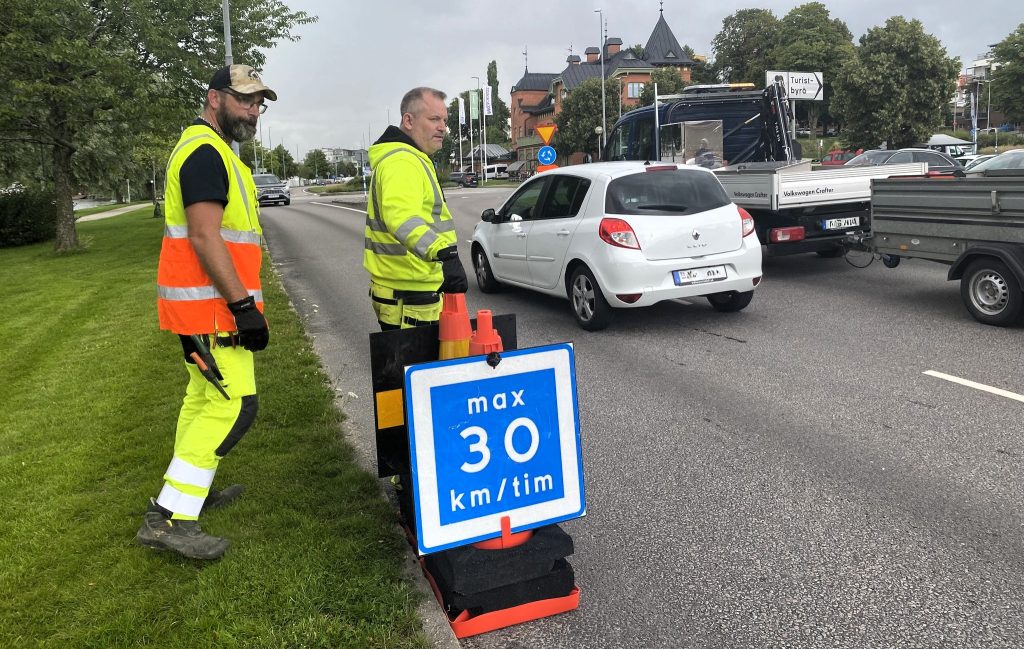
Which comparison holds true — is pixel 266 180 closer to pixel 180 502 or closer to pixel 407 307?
pixel 407 307

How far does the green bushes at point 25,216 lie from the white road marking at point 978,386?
927 inches

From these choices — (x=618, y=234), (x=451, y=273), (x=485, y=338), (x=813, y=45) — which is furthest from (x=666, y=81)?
(x=485, y=338)

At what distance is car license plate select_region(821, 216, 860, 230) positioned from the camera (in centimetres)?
1099

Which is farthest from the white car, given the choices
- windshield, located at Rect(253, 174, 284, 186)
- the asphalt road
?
windshield, located at Rect(253, 174, 284, 186)

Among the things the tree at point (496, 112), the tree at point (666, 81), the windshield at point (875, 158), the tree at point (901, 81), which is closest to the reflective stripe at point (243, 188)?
the windshield at point (875, 158)

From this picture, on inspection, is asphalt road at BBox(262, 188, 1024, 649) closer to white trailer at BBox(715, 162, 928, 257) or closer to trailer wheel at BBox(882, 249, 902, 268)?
trailer wheel at BBox(882, 249, 902, 268)

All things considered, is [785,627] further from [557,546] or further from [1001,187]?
[1001,187]

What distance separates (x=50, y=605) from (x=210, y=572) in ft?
1.91

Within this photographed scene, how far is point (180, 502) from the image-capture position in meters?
3.45

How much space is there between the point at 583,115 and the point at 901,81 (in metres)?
33.8

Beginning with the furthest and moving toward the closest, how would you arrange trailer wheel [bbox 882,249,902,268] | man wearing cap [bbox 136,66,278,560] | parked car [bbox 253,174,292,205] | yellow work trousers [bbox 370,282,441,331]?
parked car [bbox 253,174,292,205], trailer wheel [bbox 882,249,902,268], yellow work trousers [bbox 370,282,441,331], man wearing cap [bbox 136,66,278,560]

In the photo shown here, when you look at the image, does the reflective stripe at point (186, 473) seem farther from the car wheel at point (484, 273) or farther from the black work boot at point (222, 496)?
the car wheel at point (484, 273)

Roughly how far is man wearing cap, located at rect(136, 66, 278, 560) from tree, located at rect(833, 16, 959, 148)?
5763 cm

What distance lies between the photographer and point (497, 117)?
143 meters
